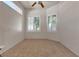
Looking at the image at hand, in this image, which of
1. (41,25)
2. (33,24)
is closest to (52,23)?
(41,25)

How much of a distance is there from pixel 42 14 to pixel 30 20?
114cm

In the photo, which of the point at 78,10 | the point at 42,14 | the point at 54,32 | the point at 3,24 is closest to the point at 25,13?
the point at 42,14

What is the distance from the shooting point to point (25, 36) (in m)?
10.4

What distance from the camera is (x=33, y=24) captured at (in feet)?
34.5

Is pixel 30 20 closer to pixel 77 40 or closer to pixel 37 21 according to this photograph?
pixel 37 21

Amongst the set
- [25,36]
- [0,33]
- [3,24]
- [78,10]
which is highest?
[78,10]

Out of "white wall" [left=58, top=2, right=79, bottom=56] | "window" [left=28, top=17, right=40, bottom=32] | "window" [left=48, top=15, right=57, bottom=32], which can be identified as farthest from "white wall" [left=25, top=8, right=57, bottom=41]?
"white wall" [left=58, top=2, right=79, bottom=56]

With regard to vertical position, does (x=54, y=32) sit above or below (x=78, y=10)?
below

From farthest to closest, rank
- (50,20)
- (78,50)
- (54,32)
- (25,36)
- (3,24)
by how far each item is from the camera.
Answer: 1. (25,36)
2. (50,20)
3. (54,32)
4. (3,24)
5. (78,50)

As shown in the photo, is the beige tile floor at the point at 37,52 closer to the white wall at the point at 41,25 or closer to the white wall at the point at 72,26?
the white wall at the point at 72,26

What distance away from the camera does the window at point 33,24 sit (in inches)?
412

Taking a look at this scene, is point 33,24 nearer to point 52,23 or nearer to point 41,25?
point 41,25

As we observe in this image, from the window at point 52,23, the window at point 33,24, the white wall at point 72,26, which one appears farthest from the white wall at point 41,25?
the white wall at point 72,26

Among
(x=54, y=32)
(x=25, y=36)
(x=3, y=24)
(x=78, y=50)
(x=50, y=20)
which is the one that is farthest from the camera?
(x=25, y=36)
